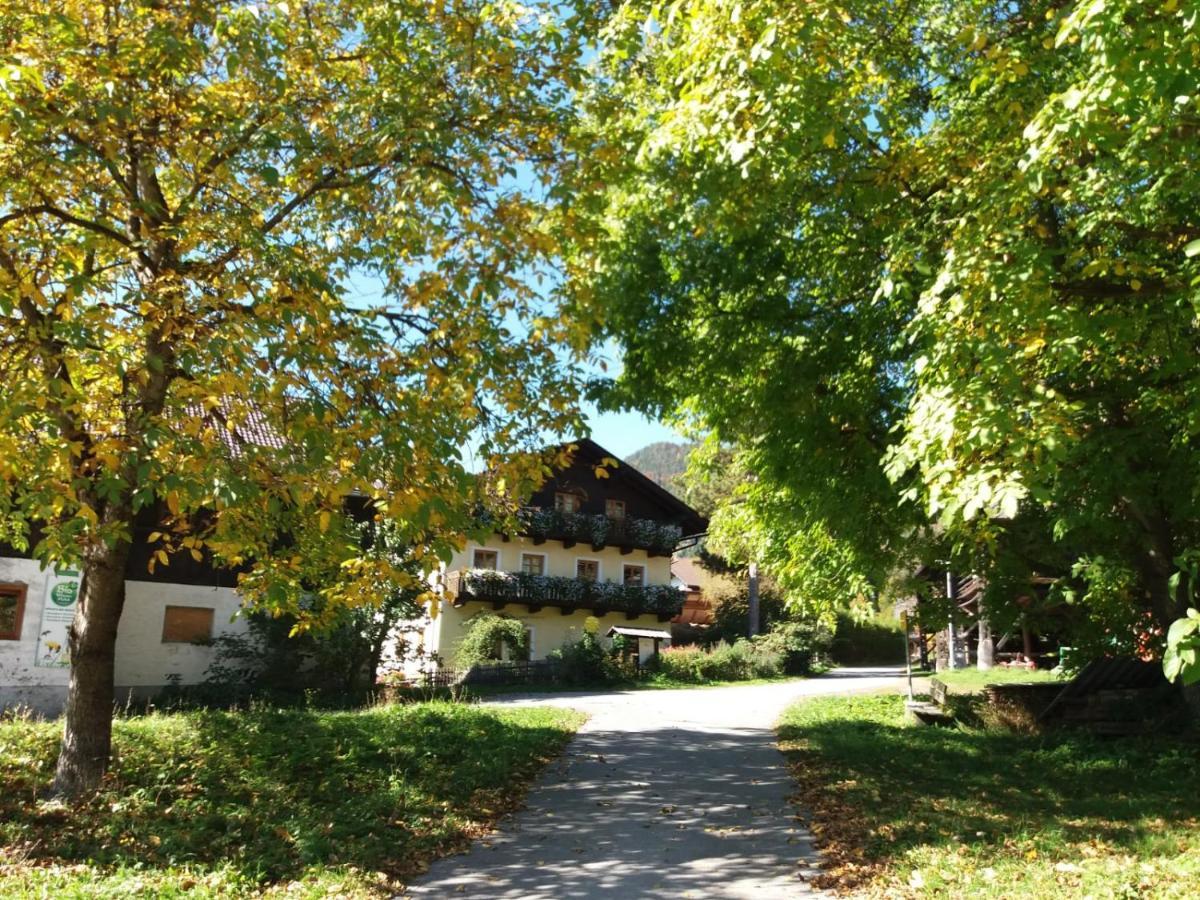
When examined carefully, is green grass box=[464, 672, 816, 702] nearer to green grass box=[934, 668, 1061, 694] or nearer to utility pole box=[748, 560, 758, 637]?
green grass box=[934, 668, 1061, 694]

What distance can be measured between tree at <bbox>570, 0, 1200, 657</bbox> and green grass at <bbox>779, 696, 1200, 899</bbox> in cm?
202

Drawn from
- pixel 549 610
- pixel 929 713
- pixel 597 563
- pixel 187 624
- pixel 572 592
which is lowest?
pixel 929 713

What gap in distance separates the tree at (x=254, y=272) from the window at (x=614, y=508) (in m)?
27.9

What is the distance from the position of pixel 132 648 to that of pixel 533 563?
624 inches

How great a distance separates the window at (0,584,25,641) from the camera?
774 inches

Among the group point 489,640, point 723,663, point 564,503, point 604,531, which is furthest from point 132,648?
point 723,663

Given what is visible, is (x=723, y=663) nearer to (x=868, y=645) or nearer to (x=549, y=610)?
(x=549, y=610)

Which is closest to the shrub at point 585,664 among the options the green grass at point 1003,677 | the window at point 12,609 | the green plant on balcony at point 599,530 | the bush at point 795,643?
the green plant on balcony at point 599,530

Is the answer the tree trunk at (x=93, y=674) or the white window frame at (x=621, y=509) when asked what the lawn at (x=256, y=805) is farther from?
the white window frame at (x=621, y=509)

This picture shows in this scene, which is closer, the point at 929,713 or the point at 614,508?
the point at 929,713

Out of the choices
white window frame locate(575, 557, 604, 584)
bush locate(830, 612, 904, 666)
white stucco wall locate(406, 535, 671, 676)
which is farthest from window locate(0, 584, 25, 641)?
bush locate(830, 612, 904, 666)

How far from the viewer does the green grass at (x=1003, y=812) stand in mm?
6312

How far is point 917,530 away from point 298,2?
30.6 feet

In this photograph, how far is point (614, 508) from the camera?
3731cm
